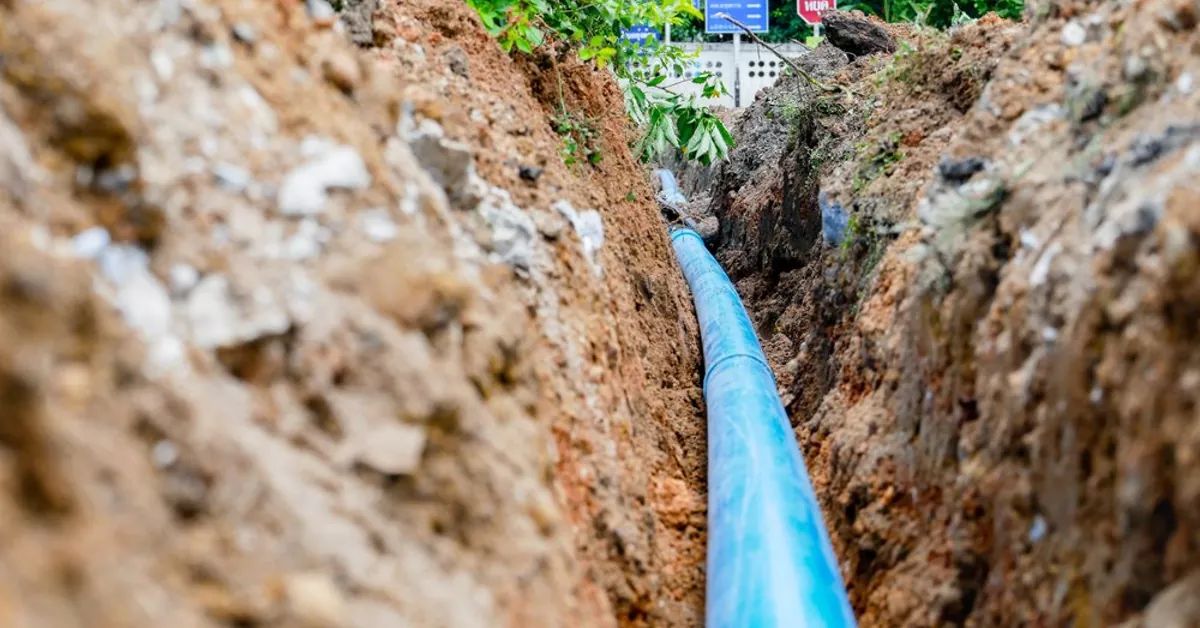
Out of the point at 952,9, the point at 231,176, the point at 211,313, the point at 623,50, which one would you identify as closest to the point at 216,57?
the point at 231,176

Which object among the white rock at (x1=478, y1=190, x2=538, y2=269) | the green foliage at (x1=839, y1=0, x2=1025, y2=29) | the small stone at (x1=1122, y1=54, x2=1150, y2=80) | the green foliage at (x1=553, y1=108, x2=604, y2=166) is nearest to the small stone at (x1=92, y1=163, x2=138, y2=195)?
the white rock at (x1=478, y1=190, x2=538, y2=269)

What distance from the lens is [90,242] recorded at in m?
1.04

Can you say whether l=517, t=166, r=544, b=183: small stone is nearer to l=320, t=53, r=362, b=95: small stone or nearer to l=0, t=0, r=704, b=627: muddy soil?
l=0, t=0, r=704, b=627: muddy soil

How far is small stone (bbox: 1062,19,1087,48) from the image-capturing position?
2.09 metres

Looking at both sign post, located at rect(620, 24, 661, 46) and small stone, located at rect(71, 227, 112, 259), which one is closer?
small stone, located at rect(71, 227, 112, 259)

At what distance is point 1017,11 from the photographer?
589 centimetres

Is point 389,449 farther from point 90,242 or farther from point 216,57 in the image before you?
point 216,57

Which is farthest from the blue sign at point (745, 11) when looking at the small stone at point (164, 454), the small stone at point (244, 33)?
the small stone at point (164, 454)

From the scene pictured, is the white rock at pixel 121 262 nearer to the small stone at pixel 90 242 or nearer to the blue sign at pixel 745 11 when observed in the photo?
the small stone at pixel 90 242

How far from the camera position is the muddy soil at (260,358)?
0.84 m

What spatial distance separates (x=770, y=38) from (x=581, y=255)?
493 inches

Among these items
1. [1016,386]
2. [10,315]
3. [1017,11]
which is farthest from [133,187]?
[1017,11]

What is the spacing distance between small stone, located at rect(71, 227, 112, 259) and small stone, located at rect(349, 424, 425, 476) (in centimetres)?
36

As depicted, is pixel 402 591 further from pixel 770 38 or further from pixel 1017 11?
pixel 770 38
